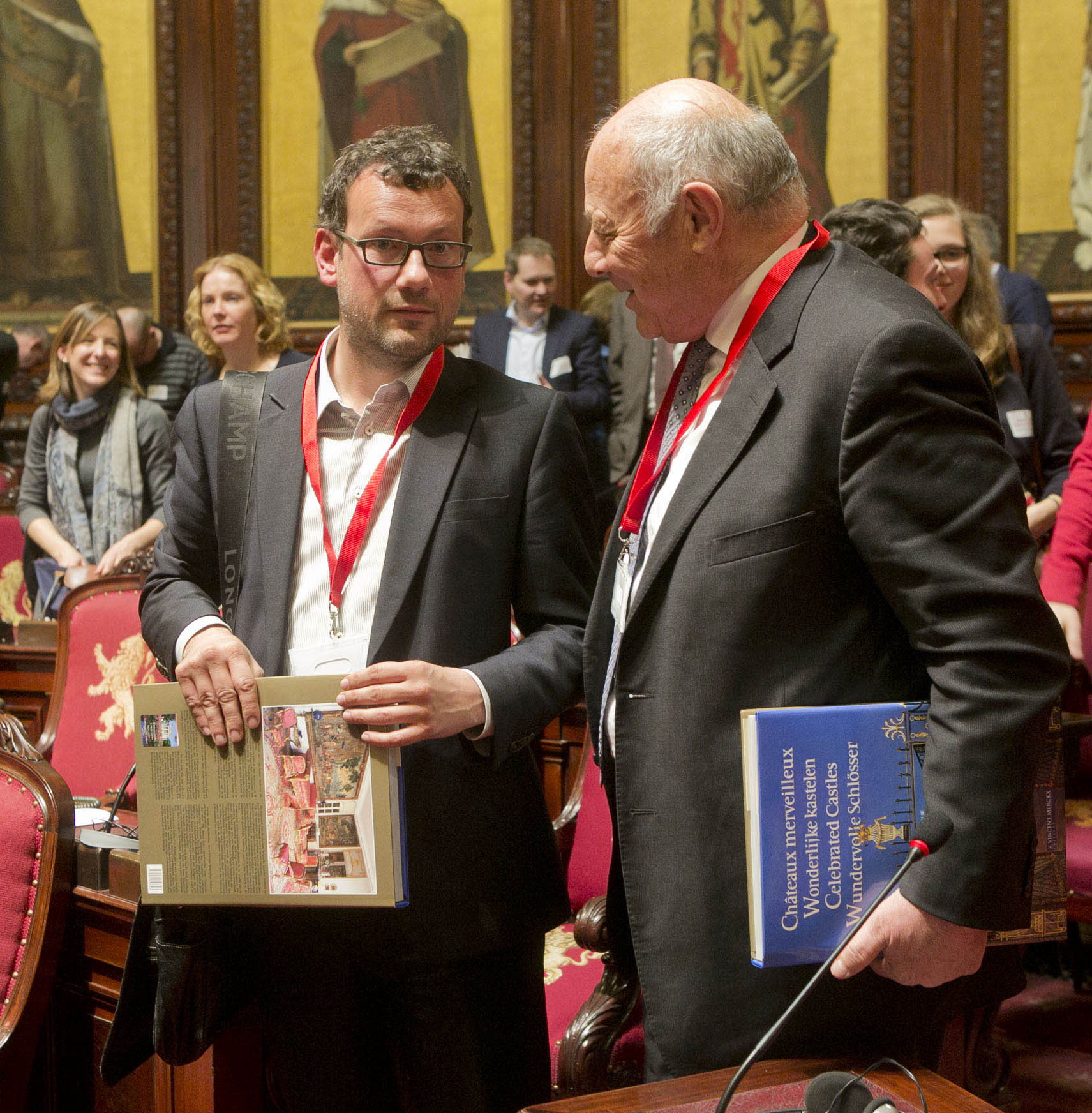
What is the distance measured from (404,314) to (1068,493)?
157cm

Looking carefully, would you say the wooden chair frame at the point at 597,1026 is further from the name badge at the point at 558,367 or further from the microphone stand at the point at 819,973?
the name badge at the point at 558,367

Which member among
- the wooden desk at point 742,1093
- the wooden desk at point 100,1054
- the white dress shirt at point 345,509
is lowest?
the wooden desk at point 100,1054

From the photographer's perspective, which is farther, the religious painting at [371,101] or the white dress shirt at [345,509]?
the religious painting at [371,101]

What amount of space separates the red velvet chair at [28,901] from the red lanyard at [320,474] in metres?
0.73

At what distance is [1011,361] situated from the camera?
3129mm

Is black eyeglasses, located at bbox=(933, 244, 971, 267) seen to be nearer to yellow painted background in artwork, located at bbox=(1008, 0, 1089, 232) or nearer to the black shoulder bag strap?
the black shoulder bag strap

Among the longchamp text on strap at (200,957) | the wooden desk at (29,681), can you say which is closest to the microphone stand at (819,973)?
the longchamp text on strap at (200,957)

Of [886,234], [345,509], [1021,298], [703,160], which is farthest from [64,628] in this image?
[1021,298]

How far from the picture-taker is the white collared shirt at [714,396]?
1.39 metres

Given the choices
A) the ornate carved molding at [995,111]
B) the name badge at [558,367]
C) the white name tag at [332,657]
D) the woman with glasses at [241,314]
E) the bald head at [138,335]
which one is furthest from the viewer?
the ornate carved molding at [995,111]

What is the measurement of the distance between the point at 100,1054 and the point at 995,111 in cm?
566

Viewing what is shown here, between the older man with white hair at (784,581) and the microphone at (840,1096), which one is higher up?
the older man with white hair at (784,581)

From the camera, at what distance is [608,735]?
1.46m

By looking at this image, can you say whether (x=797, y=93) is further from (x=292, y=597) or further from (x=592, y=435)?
(x=292, y=597)
